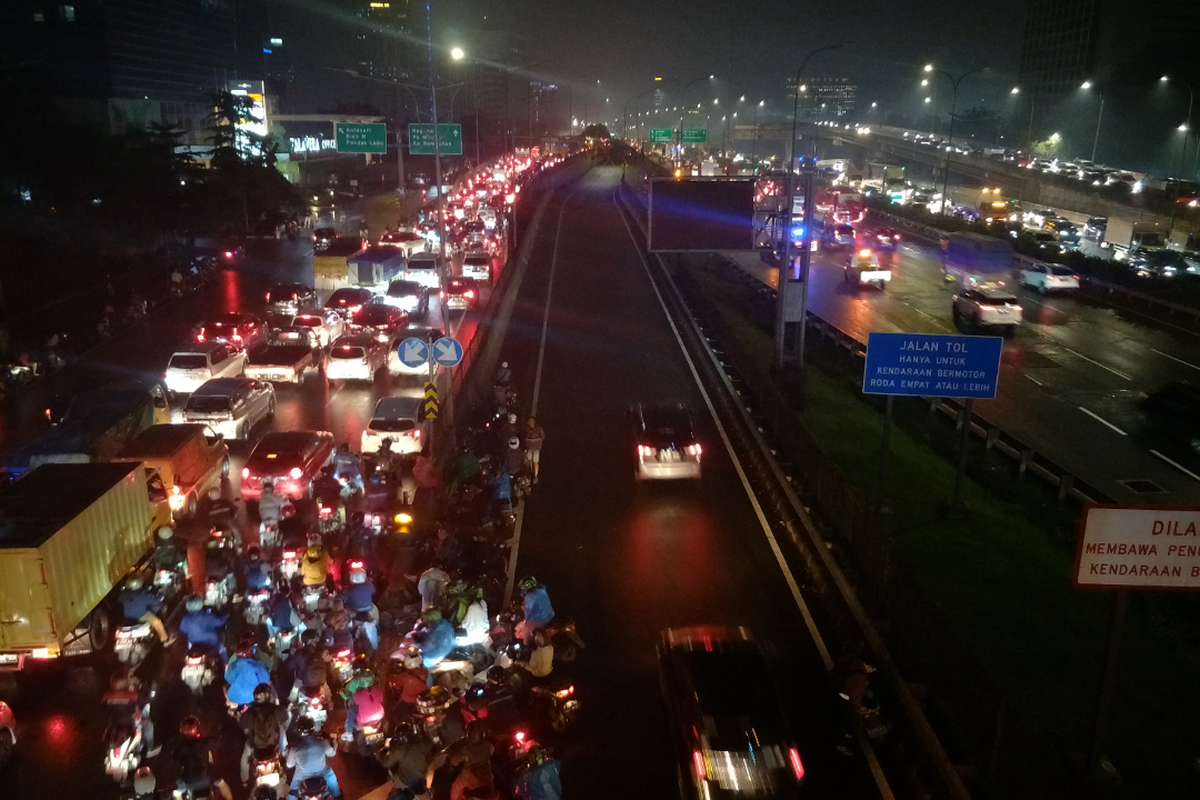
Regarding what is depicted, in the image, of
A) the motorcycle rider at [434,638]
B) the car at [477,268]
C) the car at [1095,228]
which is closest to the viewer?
the motorcycle rider at [434,638]

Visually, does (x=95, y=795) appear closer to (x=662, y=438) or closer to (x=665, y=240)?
(x=662, y=438)

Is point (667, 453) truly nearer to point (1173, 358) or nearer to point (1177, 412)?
point (1177, 412)

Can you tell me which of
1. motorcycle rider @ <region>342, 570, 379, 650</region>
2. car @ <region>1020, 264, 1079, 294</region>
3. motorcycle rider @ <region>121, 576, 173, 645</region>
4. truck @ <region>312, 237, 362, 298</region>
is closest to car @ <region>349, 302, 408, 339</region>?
truck @ <region>312, 237, 362, 298</region>

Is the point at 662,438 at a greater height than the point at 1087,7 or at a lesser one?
lesser

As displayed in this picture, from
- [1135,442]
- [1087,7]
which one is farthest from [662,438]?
[1087,7]

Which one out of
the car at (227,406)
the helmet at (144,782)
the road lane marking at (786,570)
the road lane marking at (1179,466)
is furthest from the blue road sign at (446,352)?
the road lane marking at (1179,466)

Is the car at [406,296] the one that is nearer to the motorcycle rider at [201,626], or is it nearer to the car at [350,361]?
the car at [350,361]

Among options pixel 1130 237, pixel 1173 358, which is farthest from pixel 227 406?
pixel 1130 237
